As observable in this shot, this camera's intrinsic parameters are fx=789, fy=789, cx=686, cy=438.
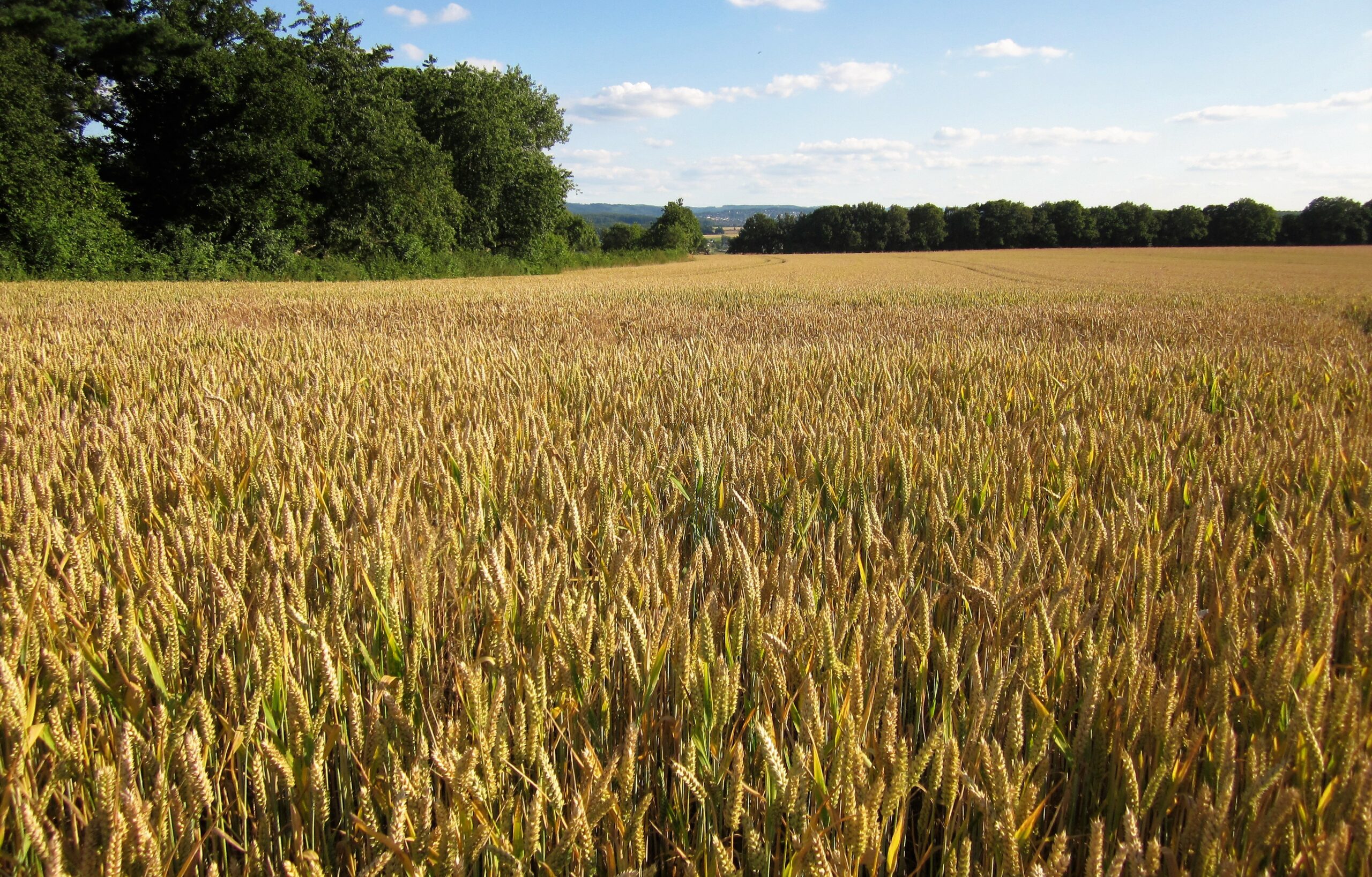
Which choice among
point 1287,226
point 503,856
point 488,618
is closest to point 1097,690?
point 503,856

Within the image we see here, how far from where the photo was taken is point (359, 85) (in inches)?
1041

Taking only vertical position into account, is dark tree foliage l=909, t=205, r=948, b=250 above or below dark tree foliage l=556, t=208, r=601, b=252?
above

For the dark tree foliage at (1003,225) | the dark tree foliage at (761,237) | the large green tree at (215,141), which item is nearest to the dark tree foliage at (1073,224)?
the dark tree foliage at (1003,225)

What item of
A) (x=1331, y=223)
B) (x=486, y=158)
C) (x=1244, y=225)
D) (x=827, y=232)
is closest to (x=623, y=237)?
(x=827, y=232)

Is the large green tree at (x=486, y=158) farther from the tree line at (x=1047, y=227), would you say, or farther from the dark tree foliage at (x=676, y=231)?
the tree line at (x=1047, y=227)

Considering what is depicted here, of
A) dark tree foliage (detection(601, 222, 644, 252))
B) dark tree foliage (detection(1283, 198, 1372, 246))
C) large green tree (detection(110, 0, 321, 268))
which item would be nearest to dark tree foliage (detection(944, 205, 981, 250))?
dark tree foliage (detection(1283, 198, 1372, 246))

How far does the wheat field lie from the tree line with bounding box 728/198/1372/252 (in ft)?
238

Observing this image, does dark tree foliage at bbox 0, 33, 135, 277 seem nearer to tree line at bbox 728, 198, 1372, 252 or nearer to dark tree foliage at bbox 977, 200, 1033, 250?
tree line at bbox 728, 198, 1372, 252

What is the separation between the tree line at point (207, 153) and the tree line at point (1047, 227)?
191 ft

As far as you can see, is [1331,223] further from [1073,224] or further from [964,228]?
[964,228]

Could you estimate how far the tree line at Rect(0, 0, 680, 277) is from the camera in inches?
744

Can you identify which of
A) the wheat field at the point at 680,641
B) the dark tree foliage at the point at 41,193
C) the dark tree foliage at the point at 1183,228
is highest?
the dark tree foliage at the point at 1183,228

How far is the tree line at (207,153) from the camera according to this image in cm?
1891

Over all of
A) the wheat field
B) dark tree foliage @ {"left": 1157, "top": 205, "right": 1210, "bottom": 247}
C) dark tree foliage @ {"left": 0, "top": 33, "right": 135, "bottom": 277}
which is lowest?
the wheat field
